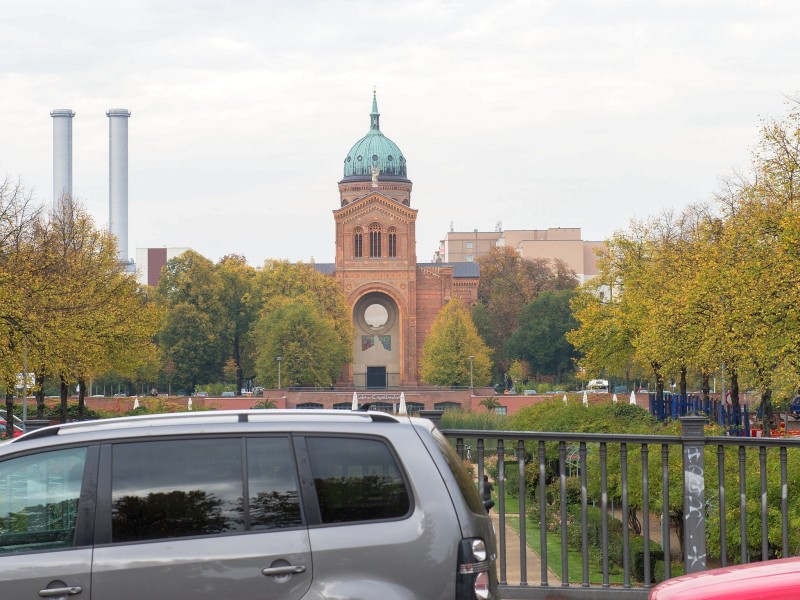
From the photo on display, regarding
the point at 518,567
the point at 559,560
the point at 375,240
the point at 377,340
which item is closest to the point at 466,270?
the point at 375,240

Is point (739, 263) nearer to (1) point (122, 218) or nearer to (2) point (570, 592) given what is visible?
(2) point (570, 592)

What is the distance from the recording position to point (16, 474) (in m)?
6.05

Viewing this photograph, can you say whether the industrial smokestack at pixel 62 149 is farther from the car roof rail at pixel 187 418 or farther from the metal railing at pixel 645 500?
the car roof rail at pixel 187 418

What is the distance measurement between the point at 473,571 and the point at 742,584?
4.28 ft

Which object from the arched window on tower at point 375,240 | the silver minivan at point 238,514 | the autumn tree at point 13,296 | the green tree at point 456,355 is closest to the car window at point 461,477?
the silver minivan at point 238,514

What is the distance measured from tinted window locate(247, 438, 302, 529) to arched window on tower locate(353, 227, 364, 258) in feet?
295

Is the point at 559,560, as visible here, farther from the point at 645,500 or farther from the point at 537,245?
the point at 537,245

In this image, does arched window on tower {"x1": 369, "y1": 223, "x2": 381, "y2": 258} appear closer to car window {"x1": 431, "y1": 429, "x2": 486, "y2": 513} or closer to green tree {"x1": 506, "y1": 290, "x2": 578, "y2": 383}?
green tree {"x1": 506, "y1": 290, "x2": 578, "y2": 383}

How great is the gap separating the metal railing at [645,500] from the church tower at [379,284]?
2433 inches

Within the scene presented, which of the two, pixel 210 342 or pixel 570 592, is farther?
pixel 210 342

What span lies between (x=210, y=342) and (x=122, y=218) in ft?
258

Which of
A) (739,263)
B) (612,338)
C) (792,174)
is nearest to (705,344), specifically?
(739,263)

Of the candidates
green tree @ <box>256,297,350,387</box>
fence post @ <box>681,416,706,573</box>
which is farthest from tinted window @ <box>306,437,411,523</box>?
green tree @ <box>256,297,350,387</box>

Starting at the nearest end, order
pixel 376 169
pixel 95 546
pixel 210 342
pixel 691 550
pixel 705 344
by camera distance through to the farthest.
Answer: pixel 95 546 < pixel 691 550 < pixel 705 344 < pixel 210 342 < pixel 376 169
